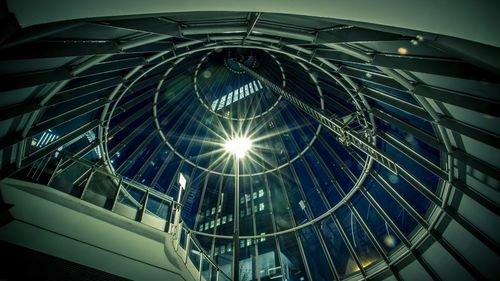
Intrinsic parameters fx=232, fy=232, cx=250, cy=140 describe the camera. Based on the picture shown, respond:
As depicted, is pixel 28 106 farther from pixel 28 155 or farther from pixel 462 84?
pixel 462 84

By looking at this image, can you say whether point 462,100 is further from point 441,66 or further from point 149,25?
point 149,25

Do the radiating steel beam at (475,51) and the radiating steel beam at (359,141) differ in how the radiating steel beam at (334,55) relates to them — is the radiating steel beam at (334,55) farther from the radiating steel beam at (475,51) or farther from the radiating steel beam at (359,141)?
the radiating steel beam at (475,51)

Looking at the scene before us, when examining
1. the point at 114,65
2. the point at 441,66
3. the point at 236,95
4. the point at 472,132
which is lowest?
the point at 472,132

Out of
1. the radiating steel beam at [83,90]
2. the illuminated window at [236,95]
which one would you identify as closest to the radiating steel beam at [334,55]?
the radiating steel beam at [83,90]

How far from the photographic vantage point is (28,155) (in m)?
8.78

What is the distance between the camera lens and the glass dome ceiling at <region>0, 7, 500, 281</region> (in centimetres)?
641

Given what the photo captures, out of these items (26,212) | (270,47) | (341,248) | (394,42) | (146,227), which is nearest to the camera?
(394,42)

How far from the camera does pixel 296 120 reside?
58.4 ft

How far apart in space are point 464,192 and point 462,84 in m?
5.57

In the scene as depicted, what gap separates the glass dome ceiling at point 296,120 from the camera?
21.0 feet

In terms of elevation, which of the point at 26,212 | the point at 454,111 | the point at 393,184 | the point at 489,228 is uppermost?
the point at 393,184

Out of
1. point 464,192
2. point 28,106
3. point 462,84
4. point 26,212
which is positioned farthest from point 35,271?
point 464,192

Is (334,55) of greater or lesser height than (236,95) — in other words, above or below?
below

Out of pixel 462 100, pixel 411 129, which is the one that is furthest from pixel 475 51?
pixel 411 129
